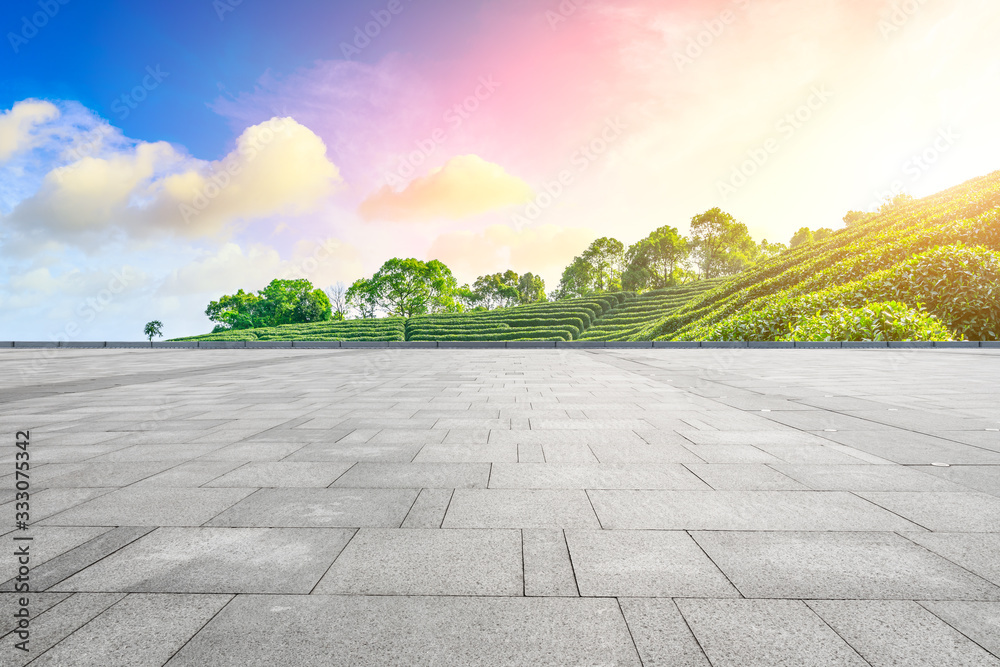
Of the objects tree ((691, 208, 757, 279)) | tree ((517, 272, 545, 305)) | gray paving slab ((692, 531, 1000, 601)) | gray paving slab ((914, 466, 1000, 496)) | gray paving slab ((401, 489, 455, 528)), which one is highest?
tree ((691, 208, 757, 279))

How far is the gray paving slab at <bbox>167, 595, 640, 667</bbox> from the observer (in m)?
1.82

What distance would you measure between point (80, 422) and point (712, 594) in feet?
24.9

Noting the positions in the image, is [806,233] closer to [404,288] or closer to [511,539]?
[404,288]

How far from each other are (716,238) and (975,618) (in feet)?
244

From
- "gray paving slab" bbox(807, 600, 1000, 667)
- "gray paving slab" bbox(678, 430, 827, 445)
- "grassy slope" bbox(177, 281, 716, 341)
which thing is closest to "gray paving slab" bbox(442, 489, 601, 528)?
"gray paving slab" bbox(807, 600, 1000, 667)

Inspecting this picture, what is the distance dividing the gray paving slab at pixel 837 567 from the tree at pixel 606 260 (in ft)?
248

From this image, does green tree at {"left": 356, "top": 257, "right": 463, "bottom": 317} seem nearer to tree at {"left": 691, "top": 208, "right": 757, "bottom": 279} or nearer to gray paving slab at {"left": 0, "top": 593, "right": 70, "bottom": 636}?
tree at {"left": 691, "top": 208, "right": 757, "bottom": 279}

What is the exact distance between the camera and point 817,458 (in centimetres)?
450

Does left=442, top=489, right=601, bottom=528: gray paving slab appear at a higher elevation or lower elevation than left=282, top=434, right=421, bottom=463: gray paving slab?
lower

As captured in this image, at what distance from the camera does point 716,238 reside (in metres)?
69.2

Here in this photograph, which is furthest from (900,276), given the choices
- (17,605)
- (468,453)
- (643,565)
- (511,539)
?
(17,605)

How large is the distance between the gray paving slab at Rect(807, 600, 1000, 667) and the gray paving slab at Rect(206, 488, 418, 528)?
7.54 feet

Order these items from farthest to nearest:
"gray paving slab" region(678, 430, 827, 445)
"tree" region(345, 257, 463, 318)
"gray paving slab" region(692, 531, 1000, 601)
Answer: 1. "tree" region(345, 257, 463, 318)
2. "gray paving slab" region(678, 430, 827, 445)
3. "gray paving slab" region(692, 531, 1000, 601)

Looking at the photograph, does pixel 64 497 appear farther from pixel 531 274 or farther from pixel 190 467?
pixel 531 274
